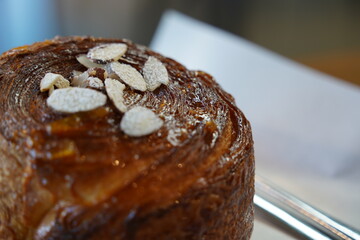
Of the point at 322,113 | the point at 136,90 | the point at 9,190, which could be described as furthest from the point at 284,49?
the point at 9,190

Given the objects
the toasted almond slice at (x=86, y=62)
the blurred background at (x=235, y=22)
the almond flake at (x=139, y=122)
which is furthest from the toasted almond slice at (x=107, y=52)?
the blurred background at (x=235, y=22)

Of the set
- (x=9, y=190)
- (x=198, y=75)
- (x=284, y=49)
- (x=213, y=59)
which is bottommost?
(x=284, y=49)

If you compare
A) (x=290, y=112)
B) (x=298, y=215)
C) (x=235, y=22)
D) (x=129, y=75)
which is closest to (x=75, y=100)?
(x=129, y=75)

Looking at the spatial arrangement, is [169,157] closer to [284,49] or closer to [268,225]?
[268,225]

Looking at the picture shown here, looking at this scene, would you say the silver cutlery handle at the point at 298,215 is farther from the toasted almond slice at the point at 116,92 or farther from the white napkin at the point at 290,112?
the toasted almond slice at the point at 116,92

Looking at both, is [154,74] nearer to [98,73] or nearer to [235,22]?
[98,73]

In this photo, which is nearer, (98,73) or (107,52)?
(98,73)
